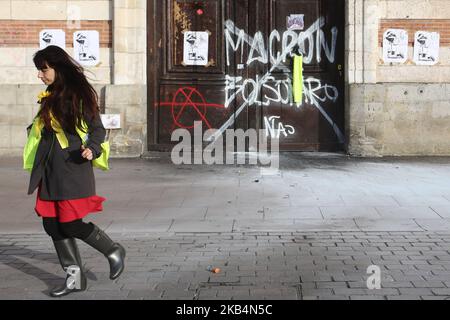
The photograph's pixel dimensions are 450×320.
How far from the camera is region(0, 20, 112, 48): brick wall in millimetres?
12117

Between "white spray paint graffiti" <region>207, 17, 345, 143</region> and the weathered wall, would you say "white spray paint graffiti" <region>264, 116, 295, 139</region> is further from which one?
the weathered wall

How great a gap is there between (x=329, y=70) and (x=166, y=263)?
7.45 meters

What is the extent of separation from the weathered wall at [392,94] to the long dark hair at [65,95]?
25.3ft

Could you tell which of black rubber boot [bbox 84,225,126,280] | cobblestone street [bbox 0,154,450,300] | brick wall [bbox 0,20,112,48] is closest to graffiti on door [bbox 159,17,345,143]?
brick wall [bbox 0,20,112,48]

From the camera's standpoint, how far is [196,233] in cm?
694

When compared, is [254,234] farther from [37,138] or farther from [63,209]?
[37,138]

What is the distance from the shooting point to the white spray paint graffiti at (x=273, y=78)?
12.4 metres

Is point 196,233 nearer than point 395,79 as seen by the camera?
Yes

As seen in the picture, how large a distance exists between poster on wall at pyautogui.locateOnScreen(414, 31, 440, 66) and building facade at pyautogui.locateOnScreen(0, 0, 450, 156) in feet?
0.06

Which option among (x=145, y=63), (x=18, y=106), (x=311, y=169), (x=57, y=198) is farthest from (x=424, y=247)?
(x=18, y=106)

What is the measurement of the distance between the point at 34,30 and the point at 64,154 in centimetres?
791

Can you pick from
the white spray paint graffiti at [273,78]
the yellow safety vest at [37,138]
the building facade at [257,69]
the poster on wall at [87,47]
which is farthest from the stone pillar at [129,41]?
the yellow safety vest at [37,138]

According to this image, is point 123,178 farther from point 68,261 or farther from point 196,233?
point 68,261
